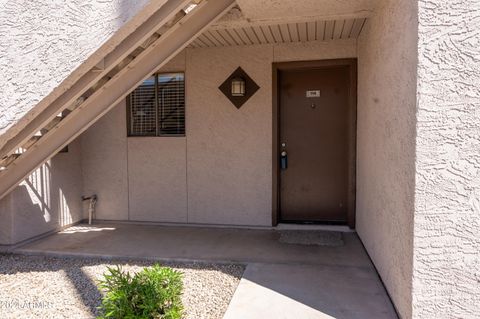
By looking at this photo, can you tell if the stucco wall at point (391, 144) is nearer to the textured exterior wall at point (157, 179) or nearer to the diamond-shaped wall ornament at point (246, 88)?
the diamond-shaped wall ornament at point (246, 88)

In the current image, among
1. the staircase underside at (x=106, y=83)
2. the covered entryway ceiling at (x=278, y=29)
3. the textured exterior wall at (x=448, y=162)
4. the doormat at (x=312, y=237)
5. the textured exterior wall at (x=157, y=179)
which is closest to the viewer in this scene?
the textured exterior wall at (x=448, y=162)

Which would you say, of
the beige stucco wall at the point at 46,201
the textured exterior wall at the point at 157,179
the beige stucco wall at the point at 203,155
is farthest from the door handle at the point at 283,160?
the beige stucco wall at the point at 46,201

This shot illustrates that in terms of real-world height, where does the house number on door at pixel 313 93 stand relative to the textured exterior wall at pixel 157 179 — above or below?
above

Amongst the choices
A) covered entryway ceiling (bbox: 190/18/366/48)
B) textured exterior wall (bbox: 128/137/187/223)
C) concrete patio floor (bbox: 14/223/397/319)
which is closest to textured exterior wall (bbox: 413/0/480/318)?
concrete patio floor (bbox: 14/223/397/319)

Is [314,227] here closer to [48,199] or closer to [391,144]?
[391,144]

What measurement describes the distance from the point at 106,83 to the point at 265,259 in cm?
279

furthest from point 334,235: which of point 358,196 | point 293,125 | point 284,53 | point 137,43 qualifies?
point 137,43

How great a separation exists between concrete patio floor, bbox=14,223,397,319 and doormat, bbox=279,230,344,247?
119 mm

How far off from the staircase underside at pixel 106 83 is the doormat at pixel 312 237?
298 centimetres

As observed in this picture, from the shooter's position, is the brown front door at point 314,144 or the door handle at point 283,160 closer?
the brown front door at point 314,144

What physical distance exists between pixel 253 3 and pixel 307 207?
333 centimetres

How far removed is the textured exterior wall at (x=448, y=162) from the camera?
216 centimetres

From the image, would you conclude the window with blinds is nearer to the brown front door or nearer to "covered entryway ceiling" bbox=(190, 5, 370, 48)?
"covered entryway ceiling" bbox=(190, 5, 370, 48)

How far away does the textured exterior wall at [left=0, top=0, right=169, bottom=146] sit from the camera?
2.79 meters
